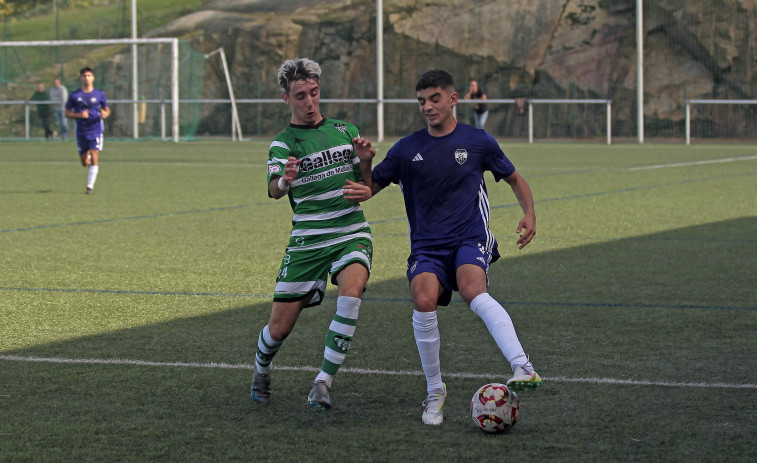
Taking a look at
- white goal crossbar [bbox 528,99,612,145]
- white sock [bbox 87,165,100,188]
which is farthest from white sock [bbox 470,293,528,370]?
white goal crossbar [bbox 528,99,612,145]

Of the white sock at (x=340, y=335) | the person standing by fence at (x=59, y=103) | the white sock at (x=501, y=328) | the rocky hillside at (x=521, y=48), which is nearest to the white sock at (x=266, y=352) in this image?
the white sock at (x=340, y=335)

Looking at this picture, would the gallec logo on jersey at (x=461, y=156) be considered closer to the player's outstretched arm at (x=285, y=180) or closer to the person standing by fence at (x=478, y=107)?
the player's outstretched arm at (x=285, y=180)

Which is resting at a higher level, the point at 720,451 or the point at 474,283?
the point at 474,283

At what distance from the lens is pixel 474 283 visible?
17.1 ft

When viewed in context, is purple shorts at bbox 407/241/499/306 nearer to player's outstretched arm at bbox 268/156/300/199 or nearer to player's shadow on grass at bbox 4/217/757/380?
player's outstretched arm at bbox 268/156/300/199

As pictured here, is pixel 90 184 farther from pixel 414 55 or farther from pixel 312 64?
pixel 414 55

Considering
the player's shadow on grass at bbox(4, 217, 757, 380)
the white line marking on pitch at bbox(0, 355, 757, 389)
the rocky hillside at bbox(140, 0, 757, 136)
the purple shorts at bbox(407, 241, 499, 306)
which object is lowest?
the white line marking on pitch at bbox(0, 355, 757, 389)

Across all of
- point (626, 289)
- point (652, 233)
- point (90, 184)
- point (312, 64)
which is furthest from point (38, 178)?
point (312, 64)

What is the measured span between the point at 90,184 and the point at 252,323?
11.0 metres

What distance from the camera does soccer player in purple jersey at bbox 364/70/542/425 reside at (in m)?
5.24

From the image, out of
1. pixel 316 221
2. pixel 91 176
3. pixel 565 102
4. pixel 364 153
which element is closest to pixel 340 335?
pixel 316 221

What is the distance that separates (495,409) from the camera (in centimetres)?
468

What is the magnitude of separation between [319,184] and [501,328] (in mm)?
1155

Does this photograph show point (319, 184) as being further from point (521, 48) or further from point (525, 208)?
point (521, 48)
